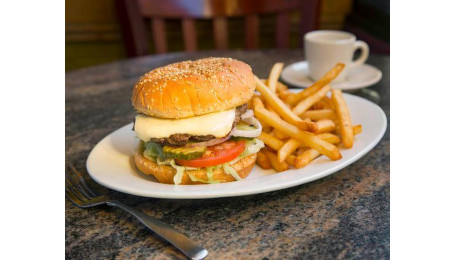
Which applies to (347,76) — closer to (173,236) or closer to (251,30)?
(251,30)

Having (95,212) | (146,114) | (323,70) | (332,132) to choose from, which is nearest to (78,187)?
(95,212)

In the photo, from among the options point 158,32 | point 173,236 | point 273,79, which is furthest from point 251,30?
point 173,236

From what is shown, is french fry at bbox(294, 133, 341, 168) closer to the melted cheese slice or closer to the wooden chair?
the melted cheese slice

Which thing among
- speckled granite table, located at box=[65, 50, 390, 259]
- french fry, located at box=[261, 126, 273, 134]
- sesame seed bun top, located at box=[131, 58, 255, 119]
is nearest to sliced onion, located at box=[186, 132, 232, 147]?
sesame seed bun top, located at box=[131, 58, 255, 119]

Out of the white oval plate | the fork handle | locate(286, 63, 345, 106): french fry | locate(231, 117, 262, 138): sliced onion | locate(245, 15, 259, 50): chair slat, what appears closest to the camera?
the fork handle

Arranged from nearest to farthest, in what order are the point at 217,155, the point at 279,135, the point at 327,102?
1. the point at 217,155
2. the point at 279,135
3. the point at 327,102

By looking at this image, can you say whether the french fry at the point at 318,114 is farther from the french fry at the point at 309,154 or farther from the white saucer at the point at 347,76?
the white saucer at the point at 347,76

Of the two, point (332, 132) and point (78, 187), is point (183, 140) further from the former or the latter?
point (332, 132)
